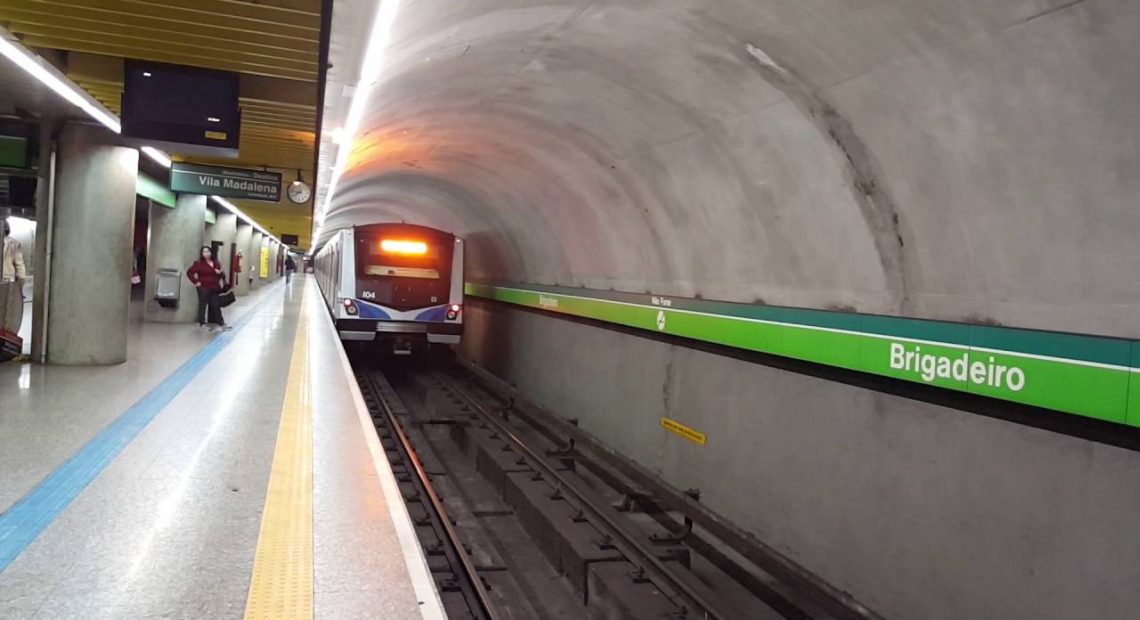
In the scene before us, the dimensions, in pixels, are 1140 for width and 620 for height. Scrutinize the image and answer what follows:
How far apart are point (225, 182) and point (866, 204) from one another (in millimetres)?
9201

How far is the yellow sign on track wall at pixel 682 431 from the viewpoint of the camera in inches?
279

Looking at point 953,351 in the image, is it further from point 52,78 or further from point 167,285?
point 167,285

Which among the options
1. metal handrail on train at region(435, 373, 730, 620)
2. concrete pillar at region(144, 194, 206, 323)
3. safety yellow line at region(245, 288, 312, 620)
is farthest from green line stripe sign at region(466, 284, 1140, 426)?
concrete pillar at region(144, 194, 206, 323)

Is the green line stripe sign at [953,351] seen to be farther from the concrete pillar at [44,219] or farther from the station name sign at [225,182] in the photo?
the station name sign at [225,182]

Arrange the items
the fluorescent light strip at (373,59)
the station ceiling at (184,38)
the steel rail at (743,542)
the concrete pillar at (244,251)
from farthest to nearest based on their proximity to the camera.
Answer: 1. the concrete pillar at (244,251)
2. the steel rail at (743,542)
3. the fluorescent light strip at (373,59)
4. the station ceiling at (184,38)

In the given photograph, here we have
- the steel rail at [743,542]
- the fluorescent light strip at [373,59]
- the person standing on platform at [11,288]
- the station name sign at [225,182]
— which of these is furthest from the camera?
the station name sign at [225,182]

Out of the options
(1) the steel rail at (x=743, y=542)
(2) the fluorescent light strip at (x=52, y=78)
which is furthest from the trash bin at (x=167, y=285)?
(1) the steel rail at (x=743, y=542)

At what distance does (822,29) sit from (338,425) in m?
4.40

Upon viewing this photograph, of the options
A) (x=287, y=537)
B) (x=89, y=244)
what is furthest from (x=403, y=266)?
(x=287, y=537)

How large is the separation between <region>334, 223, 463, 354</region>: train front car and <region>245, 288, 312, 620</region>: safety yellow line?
278 inches

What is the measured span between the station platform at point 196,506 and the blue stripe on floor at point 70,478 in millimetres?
12

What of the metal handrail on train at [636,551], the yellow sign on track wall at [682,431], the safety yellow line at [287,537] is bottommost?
the metal handrail on train at [636,551]

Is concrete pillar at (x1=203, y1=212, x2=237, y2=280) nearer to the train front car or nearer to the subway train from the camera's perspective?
the subway train

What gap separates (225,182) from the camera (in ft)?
35.6
